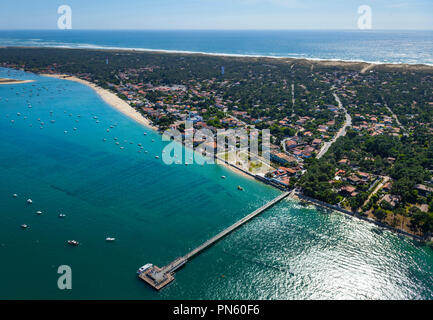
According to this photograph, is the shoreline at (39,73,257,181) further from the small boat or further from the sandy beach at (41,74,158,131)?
the small boat

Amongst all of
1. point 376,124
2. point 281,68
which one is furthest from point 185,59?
point 376,124

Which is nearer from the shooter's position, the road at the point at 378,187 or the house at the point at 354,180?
the road at the point at 378,187

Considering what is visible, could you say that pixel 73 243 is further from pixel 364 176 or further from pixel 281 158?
pixel 364 176

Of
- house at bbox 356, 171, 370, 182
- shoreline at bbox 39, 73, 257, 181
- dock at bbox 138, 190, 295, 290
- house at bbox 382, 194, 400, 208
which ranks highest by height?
shoreline at bbox 39, 73, 257, 181

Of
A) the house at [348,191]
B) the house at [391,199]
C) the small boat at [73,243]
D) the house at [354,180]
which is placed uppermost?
the house at [354,180]

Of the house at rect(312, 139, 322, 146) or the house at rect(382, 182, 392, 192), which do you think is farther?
the house at rect(312, 139, 322, 146)

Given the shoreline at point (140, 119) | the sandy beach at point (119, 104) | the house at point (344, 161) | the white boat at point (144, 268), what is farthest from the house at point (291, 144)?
the white boat at point (144, 268)

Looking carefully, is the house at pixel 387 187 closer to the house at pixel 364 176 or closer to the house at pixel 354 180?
the house at pixel 364 176

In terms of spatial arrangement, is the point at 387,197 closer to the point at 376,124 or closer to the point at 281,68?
the point at 376,124

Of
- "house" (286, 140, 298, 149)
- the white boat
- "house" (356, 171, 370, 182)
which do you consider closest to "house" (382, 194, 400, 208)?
"house" (356, 171, 370, 182)
